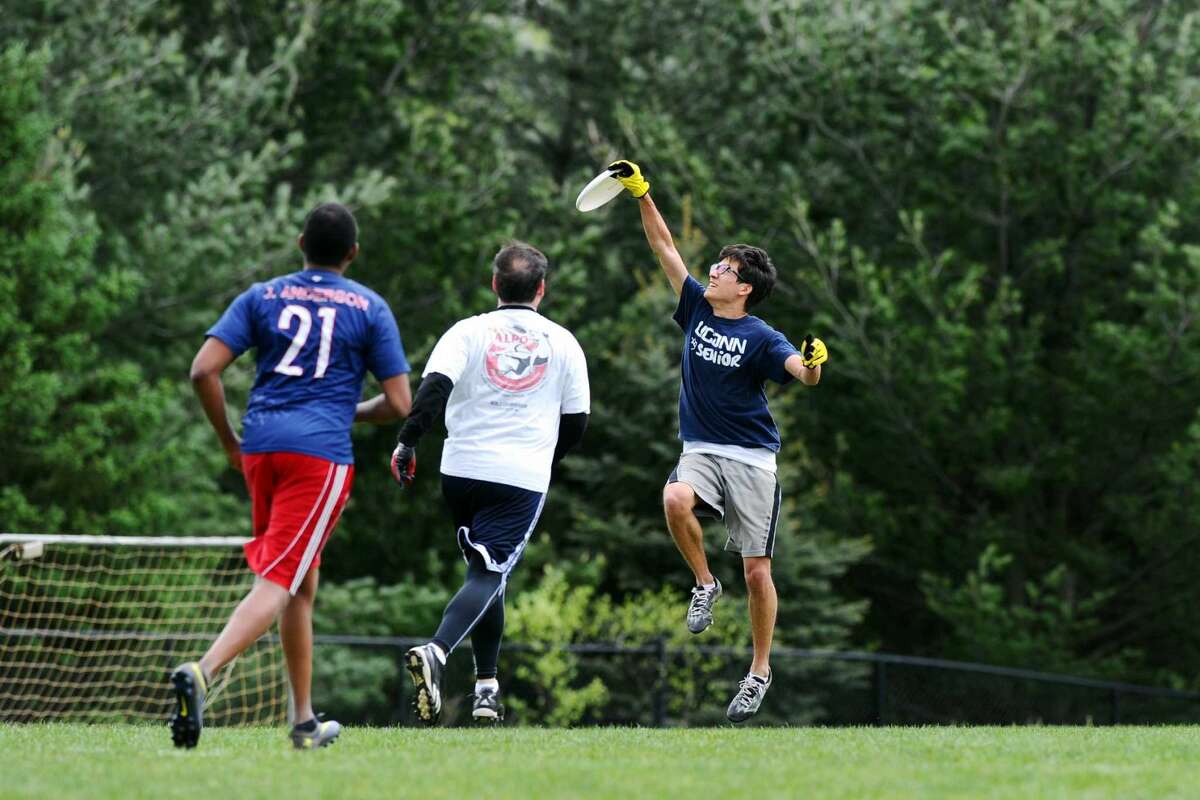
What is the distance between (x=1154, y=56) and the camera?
68.0 feet

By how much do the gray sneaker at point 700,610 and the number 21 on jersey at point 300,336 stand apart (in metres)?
2.71

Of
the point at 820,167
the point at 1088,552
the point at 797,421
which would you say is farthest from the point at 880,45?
the point at 1088,552

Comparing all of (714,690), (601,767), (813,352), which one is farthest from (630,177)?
(714,690)

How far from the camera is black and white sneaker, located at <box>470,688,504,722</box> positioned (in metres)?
6.89

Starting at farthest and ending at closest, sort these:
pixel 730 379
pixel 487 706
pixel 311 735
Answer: pixel 730 379
pixel 487 706
pixel 311 735

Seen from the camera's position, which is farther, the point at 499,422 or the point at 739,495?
the point at 739,495

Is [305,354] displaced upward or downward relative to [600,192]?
downward

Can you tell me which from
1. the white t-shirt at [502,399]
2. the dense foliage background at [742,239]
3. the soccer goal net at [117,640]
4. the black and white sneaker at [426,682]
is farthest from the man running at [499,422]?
the dense foliage background at [742,239]

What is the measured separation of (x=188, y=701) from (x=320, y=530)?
73 cm

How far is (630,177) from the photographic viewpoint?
26.5ft

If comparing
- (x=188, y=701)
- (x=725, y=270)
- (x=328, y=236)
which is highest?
(x=328, y=236)

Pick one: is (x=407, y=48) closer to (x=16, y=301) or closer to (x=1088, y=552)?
(x=16, y=301)

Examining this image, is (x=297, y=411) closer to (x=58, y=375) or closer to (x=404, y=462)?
(x=404, y=462)

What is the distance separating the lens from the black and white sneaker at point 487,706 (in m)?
6.89
